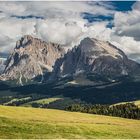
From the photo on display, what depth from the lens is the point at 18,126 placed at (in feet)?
256

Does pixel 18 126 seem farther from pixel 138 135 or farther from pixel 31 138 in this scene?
pixel 138 135

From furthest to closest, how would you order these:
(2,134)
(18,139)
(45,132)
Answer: (45,132)
(2,134)
(18,139)

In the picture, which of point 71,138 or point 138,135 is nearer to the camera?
point 71,138

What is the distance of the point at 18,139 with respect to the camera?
63156 millimetres

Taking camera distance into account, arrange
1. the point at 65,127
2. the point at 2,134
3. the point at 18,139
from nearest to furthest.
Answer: the point at 18,139 < the point at 2,134 < the point at 65,127

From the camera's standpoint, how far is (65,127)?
276 ft

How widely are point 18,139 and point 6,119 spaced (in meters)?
22.7

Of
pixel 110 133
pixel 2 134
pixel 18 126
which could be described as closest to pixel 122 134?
pixel 110 133

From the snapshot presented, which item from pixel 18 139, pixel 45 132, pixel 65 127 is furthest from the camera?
pixel 65 127

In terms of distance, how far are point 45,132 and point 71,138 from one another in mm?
6847

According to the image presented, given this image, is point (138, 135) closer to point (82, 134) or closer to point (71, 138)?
point (82, 134)

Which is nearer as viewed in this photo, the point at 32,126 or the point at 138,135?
the point at 32,126

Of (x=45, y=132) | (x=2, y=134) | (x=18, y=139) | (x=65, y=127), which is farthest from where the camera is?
(x=65, y=127)

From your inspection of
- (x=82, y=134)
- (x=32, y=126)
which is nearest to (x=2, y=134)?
(x=32, y=126)
